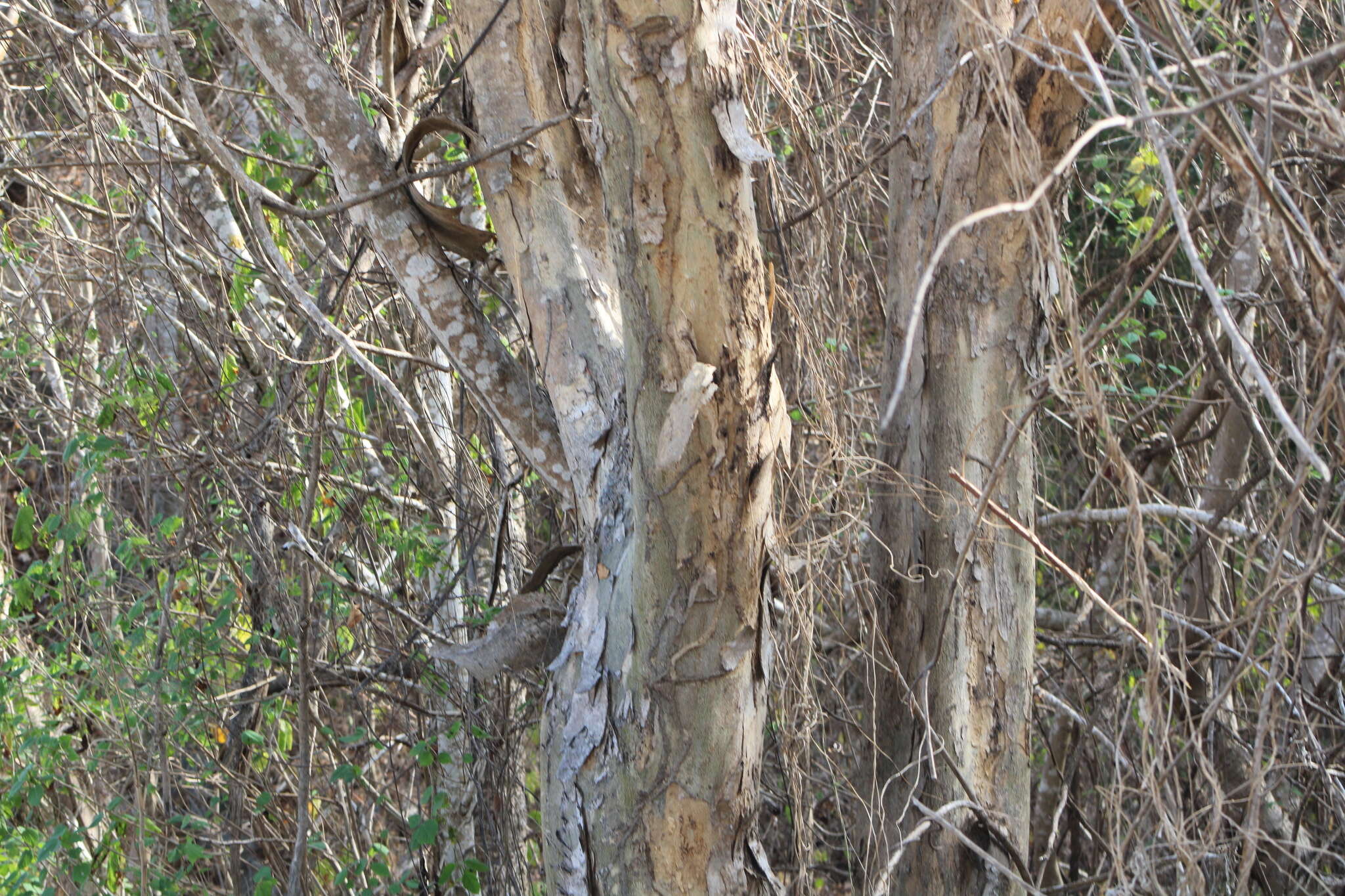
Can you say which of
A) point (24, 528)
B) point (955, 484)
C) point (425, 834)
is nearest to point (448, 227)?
point (955, 484)

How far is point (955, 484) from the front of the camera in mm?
2209

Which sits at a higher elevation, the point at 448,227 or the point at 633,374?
the point at 448,227

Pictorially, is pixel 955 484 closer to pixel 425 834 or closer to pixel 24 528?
pixel 425 834

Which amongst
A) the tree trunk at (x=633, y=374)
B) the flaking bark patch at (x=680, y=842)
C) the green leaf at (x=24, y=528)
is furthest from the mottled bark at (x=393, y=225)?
the green leaf at (x=24, y=528)

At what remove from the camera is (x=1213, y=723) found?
257 centimetres

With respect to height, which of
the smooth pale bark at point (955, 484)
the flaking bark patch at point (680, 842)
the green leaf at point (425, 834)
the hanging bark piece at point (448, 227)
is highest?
the hanging bark piece at point (448, 227)

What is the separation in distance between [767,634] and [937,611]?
622 mm

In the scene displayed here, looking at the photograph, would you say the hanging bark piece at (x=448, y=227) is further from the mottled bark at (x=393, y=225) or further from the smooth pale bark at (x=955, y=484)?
the smooth pale bark at (x=955, y=484)

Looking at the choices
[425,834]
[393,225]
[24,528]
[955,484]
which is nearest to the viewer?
[393,225]

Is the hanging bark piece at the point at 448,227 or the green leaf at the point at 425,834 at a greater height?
the hanging bark piece at the point at 448,227

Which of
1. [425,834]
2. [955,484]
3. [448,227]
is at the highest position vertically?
[448,227]

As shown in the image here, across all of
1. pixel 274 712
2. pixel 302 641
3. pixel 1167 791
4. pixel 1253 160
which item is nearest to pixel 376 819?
pixel 274 712

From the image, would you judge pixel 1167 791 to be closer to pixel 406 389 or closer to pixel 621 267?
pixel 621 267

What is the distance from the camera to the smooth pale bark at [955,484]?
214 cm
